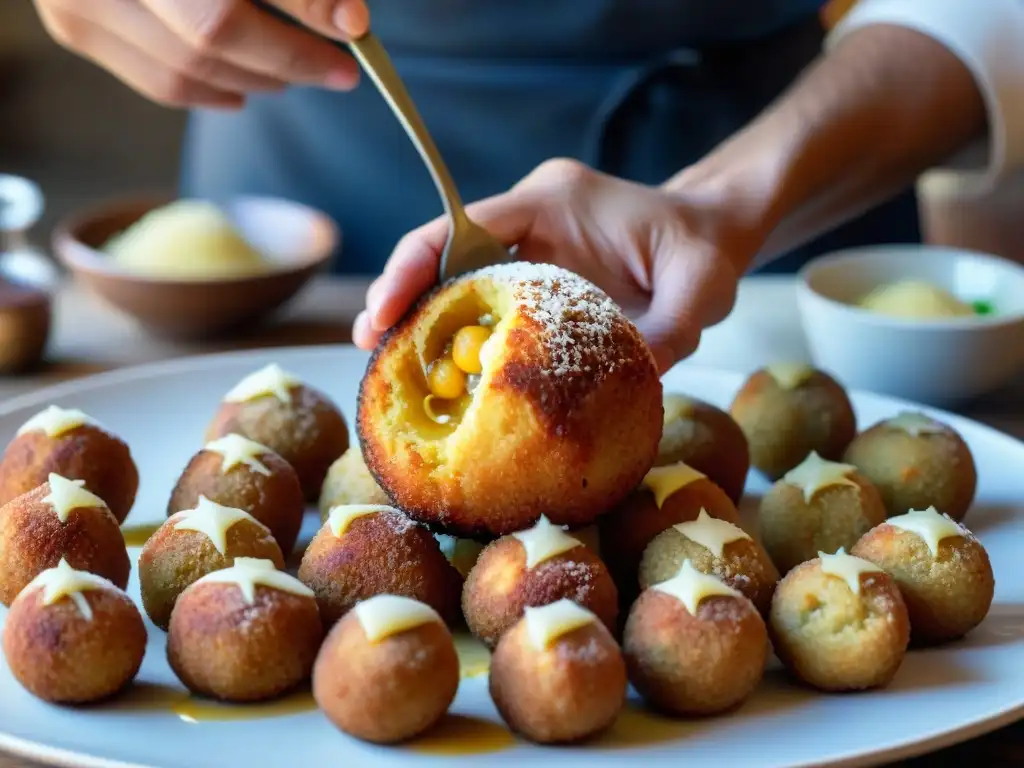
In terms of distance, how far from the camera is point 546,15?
1.55m

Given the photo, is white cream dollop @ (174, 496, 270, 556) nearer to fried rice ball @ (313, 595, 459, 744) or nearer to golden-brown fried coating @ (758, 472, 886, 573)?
fried rice ball @ (313, 595, 459, 744)

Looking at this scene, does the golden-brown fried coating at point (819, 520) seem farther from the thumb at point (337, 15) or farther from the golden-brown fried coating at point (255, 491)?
the thumb at point (337, 15)

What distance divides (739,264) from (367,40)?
427mm

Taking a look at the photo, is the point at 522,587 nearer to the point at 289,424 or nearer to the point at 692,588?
the point at 692,588

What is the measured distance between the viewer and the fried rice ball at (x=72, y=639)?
708mm

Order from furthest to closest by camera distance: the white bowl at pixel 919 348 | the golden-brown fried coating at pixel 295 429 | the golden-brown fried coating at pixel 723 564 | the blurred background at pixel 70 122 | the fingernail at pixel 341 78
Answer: the blurred background at pixel 70 122
the white bowl at pixel 919 348
the fingernail at pixel 341 78
the golden-brown fried coating at pixel 295 429
the golden-brown fried coating at pixel 723 564

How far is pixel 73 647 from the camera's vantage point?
2.32ft

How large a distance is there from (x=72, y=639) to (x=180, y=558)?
4.4 inches

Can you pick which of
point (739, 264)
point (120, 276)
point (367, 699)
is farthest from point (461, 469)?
point (120, 276)

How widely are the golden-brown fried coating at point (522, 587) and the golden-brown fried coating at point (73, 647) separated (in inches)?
7.8

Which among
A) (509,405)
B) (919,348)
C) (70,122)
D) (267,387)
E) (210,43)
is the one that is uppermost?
(210,43)

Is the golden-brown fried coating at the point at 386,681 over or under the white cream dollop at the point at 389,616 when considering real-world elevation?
under

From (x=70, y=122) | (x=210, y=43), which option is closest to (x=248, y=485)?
(x=210, y=43)

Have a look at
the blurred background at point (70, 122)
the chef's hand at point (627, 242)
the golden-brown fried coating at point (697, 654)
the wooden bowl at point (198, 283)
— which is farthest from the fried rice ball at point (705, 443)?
the blurred background at point (70, 122)
